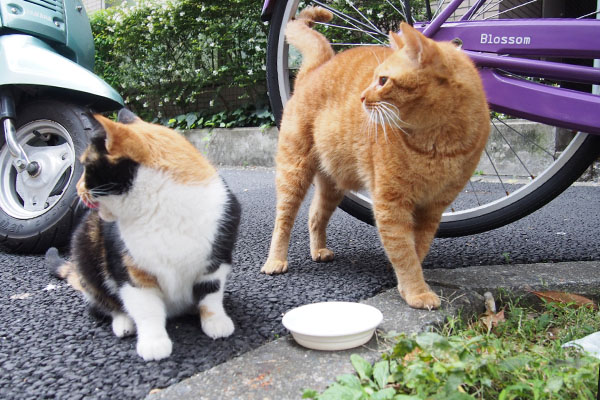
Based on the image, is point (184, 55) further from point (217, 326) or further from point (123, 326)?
point (217, 326)

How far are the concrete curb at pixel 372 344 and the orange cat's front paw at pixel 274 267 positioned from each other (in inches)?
19.4

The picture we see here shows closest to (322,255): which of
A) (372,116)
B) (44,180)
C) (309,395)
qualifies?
(372,116)

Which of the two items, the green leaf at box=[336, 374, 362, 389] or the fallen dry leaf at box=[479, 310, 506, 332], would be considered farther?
the fallen dry leaf at box=[479, 310, 506, 332]

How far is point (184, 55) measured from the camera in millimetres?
7246

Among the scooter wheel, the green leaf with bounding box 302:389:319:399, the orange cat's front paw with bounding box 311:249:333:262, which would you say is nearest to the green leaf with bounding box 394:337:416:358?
the green leaf with bounding box 302:389:319:399

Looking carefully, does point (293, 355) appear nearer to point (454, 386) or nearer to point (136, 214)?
point (454, 386)

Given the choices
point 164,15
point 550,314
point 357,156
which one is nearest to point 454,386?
point 550,314

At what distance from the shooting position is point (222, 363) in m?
1.27

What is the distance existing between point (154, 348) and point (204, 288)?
24cm

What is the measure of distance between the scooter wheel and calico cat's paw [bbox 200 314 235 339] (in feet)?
3.84

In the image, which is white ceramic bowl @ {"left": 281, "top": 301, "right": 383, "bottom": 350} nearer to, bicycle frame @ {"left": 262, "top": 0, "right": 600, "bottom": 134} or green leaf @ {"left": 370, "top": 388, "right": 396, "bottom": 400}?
green leaf @ {"left": 370, "top": 388, "right": 396, "bottom": 400}

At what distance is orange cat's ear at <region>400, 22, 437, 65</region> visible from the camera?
58.8 inches

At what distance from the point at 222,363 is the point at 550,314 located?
1.21 metres

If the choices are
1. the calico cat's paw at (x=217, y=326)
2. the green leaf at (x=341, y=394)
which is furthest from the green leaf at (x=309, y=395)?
the calico cat's paw at (x=217, y=326)
